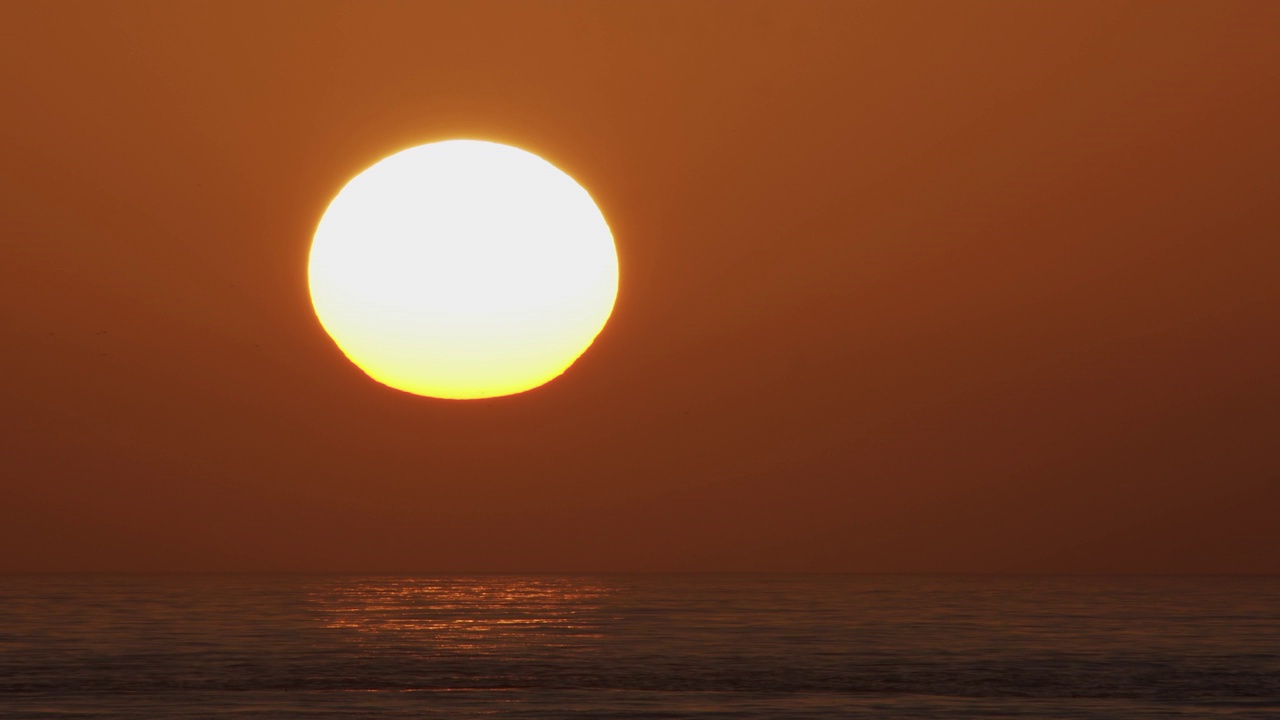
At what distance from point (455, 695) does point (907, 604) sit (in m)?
80.8

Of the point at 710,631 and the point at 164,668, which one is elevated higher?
the point at 710,631

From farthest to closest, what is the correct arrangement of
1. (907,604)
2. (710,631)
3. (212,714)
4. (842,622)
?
1. (907,604)
2. (842,622)
3. (710,631)
4. (212,714)

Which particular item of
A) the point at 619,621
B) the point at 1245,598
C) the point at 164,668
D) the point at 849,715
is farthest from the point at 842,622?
the point at 1245,598

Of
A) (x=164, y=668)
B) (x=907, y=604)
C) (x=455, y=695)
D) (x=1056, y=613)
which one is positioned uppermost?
(x=907, y=604)

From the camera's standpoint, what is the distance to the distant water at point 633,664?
4047 cm

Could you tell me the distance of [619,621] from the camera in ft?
291

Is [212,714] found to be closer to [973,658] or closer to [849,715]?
[849,715]

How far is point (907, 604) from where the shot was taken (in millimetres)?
120125

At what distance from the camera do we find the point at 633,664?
54469mm

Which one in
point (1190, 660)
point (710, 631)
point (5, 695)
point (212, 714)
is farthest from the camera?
point (710, 631)

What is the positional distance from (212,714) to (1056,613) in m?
72.9

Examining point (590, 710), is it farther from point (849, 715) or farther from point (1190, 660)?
point (1190, 660)

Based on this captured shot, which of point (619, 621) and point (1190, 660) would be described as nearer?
point (1190, 660)

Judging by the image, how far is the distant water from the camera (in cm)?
4047
